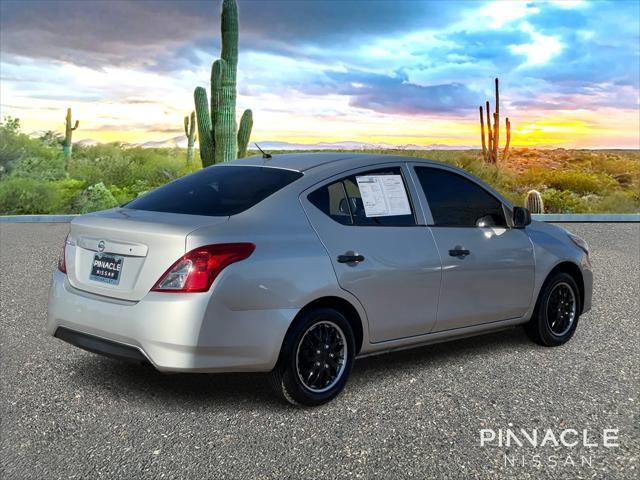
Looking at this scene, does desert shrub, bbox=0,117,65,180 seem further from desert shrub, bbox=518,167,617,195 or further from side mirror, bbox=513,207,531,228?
side mirror, bbox=513,207,531,228

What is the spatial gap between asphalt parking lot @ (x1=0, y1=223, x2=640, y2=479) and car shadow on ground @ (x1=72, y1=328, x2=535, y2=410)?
0.01m

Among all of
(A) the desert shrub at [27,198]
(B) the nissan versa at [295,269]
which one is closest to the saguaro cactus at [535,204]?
(A) the desert shrub at [27,198]

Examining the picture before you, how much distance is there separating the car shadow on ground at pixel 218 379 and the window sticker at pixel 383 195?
1204 millimetres

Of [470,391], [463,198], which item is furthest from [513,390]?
[463,198]

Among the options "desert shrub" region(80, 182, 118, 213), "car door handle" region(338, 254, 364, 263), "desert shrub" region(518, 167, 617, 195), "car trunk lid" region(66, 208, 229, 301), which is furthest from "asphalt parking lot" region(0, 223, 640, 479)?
"desert shrub" region(518, 167, 617, 195)

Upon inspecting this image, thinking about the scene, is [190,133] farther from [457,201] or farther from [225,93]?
[457,201]

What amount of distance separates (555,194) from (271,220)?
24881 mm

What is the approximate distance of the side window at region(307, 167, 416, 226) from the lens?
214 inches

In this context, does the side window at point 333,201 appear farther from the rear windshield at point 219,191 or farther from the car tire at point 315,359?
the car tire at point 315,359

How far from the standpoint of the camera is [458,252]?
6.03m

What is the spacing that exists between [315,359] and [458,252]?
148cm

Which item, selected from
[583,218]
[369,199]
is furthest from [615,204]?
[369,199]

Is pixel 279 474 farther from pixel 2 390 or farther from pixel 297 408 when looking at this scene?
pixel 2 390

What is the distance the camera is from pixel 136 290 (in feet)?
16.0
